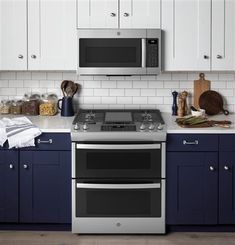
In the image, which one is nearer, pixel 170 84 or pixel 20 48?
pixel 20 48

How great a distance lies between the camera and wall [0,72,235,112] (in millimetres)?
5270

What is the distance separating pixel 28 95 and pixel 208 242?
6.81 ft

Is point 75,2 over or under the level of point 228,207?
over

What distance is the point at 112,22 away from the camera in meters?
4.88

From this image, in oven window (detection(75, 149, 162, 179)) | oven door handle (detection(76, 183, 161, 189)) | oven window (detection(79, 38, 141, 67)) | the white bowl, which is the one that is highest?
oven window (detection(79, 38, 141, 67))

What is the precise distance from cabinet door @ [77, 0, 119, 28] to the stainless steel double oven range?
2.88 feet

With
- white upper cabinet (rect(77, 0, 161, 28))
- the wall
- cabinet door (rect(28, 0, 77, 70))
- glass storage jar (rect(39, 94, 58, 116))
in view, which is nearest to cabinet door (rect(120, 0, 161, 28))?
white upper cabinet (rect(77, 0, 161, 28))

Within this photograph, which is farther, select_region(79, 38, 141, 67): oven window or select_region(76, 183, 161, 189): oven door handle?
select_region(79, 38, 141, 67): oven window

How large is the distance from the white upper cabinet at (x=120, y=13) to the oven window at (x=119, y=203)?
1.39 metres

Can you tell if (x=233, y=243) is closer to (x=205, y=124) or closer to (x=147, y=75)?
(x=205, y=124)

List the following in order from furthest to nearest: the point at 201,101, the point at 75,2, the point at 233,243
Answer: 1. the point at 201,101
2. the point at 75,2
3. the point at 233,243

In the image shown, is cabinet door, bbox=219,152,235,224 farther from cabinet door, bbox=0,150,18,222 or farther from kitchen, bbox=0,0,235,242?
cabinet door, bbox=0,150,18,222

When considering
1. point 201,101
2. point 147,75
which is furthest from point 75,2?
point 201,101

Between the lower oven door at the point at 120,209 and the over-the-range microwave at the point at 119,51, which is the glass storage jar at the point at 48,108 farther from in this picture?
the lower oven door at the point at 120,209
